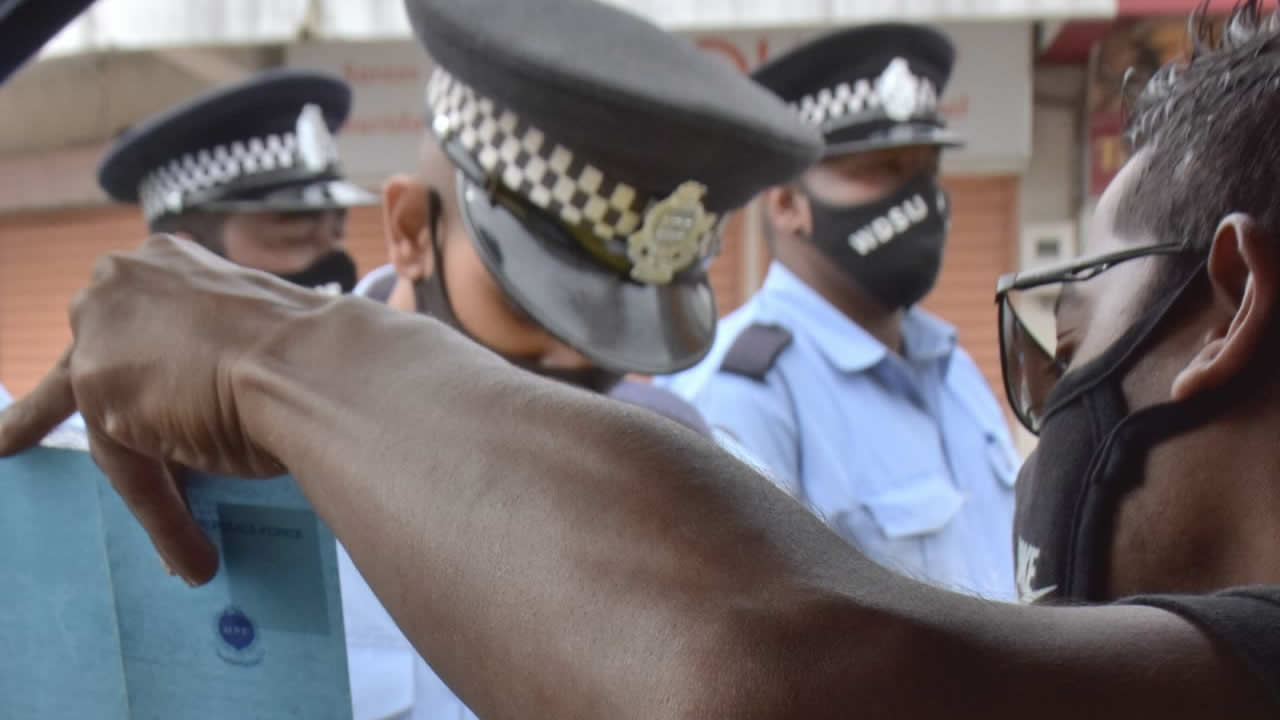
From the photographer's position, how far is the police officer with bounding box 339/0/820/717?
1.94m

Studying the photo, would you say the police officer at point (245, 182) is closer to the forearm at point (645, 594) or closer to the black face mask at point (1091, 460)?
the black face mask at point (1091, 460)

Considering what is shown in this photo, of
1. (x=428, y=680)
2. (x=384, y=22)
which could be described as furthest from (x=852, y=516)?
(x=384, y=22)

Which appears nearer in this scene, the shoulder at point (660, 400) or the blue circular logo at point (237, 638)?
the blue circular logo at point (237, 638)

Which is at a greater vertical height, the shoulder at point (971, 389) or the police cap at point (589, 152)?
the police cap at point (589, 152)

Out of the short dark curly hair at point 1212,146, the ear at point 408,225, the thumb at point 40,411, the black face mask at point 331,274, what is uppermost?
the short dark curly hair at point 1212,146

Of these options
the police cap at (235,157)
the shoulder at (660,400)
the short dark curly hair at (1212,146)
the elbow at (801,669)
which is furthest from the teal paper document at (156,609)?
the police cap at (235,157)

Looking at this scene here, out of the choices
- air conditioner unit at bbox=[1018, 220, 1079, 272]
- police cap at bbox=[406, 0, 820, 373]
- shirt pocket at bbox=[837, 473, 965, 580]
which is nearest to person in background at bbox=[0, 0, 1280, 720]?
police cap at bbox=[406, 0, 820, 373]

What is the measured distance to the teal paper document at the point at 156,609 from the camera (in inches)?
39.4

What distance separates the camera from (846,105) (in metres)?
3.79

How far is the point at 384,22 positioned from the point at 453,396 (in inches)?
247

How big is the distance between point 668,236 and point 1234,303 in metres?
1.18

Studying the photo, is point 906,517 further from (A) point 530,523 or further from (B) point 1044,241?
(B) point 1044,241

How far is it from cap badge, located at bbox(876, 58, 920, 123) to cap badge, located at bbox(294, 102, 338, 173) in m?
1.64

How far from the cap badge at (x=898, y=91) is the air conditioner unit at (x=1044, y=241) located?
4.52 m
